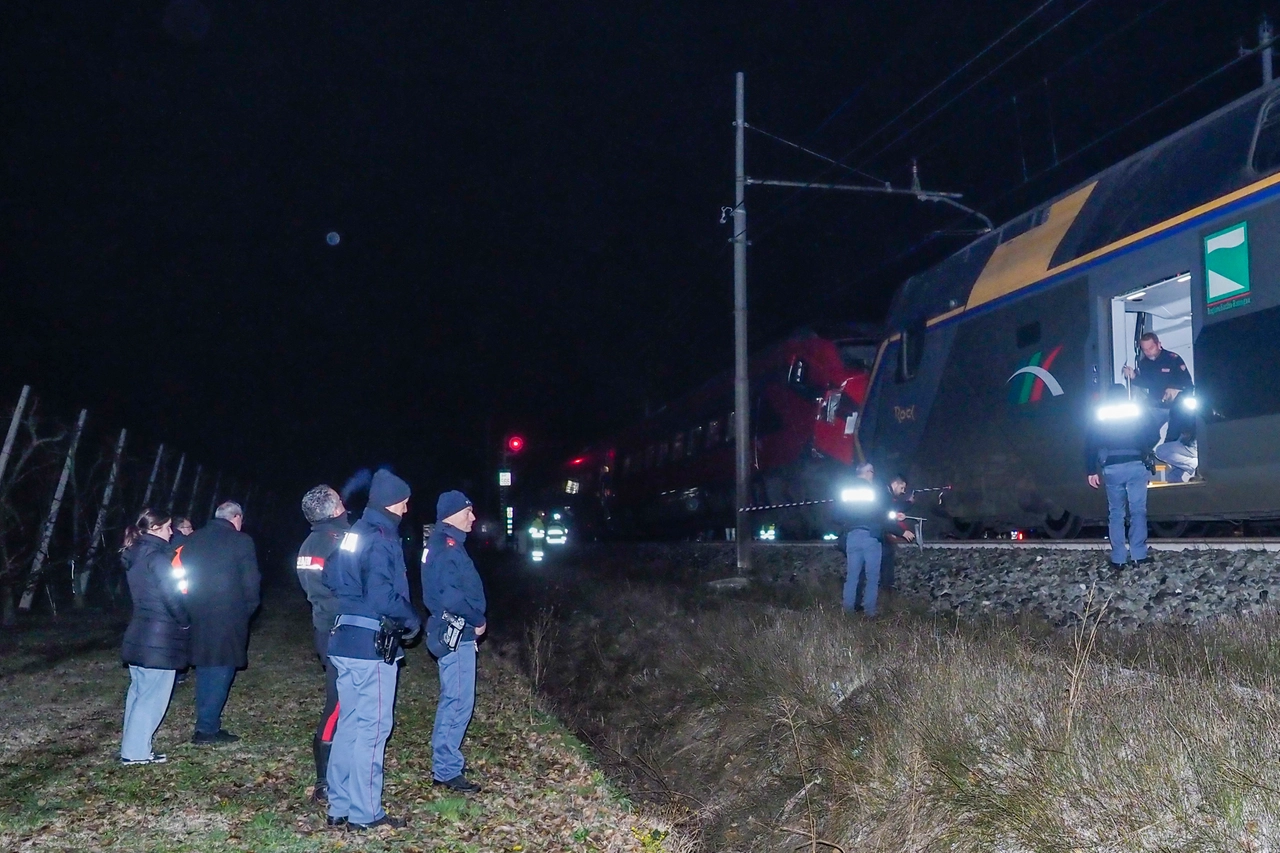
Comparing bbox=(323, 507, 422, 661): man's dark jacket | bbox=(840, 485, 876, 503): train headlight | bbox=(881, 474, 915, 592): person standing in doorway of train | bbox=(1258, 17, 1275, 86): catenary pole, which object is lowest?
bbox=(323, 507, 422, 661): man's dark jacket

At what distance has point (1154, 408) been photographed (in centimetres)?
978

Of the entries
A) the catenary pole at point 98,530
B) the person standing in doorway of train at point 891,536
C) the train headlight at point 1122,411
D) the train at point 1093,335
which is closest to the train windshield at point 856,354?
the train at point 1093,335

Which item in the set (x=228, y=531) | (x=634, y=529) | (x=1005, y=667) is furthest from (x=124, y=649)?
(x=634, y=529)

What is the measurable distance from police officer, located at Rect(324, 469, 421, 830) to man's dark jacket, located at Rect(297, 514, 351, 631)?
848 mm

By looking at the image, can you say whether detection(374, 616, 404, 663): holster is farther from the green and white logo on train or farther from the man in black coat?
the green and white logo on train

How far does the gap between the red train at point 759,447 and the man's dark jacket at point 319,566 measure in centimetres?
1185

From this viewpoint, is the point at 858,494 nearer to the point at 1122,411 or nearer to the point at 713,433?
the point at 1122,411

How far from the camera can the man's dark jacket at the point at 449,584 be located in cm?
659

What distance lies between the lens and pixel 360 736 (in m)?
6.04

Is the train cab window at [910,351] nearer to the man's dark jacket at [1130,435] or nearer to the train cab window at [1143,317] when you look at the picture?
the train cab window at [1143,317]

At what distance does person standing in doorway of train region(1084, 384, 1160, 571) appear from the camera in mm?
9750

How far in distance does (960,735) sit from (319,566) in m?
3.78

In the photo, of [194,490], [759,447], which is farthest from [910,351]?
[194,490]

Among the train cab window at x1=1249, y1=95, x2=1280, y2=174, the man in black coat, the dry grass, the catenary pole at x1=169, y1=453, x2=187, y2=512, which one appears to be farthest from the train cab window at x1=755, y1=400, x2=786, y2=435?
the man in black coat
